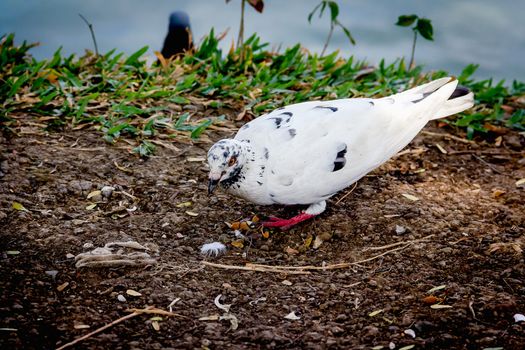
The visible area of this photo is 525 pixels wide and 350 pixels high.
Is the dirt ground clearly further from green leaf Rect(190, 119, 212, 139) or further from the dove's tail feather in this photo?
the dove's tail feather

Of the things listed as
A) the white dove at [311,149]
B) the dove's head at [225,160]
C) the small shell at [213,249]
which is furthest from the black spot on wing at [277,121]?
the small shell at [213,249]

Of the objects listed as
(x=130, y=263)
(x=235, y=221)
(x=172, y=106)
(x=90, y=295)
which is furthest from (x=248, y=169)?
(x=172, y=106)

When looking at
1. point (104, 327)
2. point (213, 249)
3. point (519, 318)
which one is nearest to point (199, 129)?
point (213, 249)

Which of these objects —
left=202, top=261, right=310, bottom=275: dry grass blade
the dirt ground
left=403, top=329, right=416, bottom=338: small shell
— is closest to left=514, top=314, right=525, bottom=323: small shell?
the dirt ground

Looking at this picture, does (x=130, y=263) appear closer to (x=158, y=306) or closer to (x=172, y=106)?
(x=158, y=306)

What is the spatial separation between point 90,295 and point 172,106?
7.86 ft

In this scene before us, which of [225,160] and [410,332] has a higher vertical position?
[225,160]

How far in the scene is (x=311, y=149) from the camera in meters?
3.53

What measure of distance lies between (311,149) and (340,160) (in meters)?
0.18

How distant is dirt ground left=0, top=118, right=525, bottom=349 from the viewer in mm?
2941

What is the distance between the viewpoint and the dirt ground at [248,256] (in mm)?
2941

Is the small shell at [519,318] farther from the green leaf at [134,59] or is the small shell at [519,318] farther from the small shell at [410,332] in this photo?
the green leaf at [134,59]

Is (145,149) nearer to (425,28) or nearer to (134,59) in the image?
(134,59)

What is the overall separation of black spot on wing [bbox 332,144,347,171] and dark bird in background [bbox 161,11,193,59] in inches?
138
